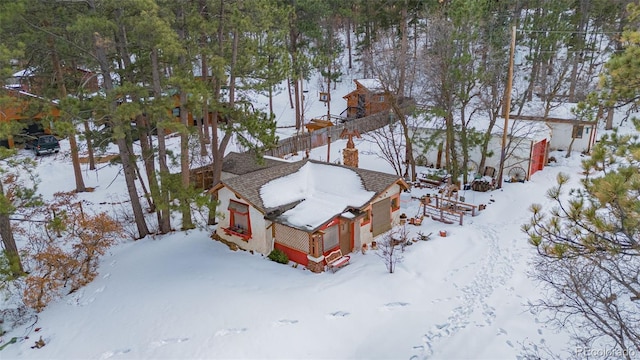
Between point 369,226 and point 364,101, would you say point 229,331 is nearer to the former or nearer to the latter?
point 369,226

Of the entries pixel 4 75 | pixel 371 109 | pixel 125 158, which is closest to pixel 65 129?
pixel 4 75

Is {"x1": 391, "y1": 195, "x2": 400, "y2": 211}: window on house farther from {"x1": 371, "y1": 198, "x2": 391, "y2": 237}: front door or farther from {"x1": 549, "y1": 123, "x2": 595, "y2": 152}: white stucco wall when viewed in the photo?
{"x1": 549, "y1": 123, "x2": 595, "y2": 152}: white stucco wall

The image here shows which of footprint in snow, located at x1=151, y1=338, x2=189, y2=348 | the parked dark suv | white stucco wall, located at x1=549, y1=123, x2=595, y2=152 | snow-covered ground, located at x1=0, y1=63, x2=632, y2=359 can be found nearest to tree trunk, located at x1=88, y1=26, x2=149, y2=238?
snow-covered ground, located at x1=0, y1=63, x2=632, y2=359

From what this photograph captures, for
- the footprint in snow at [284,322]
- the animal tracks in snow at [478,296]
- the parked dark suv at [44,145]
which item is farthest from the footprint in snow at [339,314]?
the parked dark suv at [44,145]

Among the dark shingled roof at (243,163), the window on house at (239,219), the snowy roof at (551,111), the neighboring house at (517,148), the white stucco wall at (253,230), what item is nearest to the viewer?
the white stucco wall at (253,230)

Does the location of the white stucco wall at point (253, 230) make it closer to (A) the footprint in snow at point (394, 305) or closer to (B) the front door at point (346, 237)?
(B) the front door at point (346, 237)

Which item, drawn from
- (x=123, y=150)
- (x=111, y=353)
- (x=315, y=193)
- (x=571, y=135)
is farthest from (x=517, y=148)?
(x=111, y=353)

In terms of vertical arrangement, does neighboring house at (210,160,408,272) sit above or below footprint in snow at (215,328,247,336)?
above

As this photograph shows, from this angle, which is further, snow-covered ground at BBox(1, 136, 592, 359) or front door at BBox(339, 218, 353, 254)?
front door at BBox(339, 218, 353, 254)

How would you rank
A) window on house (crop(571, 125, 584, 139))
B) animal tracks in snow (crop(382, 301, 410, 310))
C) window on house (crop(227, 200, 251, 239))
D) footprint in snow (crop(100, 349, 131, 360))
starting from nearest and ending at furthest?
1. footprint in snow (crop(100, 349, 131, 360))
2. animal tracks in snow (crop(382, 301, 410, 310))
3. window on house (crop(227, 200, 251, 239))
4. window on house (crop(571, 125, 584, 139))
